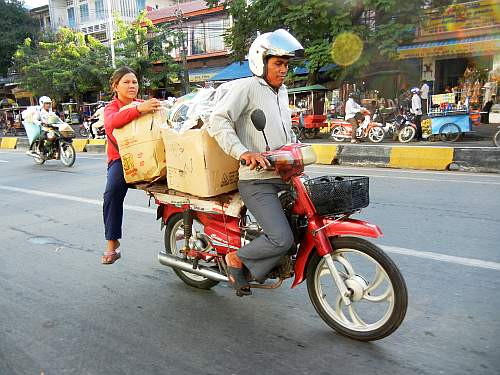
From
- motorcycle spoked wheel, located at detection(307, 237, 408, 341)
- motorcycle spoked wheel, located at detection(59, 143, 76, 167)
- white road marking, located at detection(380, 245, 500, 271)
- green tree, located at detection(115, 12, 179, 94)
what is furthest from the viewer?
green tree, located at detection(115, 12, 179, 94)

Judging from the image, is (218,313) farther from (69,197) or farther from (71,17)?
(71,17)

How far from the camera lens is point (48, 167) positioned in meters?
11.7

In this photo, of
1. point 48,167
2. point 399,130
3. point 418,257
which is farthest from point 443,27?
point 418,257

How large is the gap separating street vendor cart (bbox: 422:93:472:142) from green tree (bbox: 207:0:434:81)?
273cm

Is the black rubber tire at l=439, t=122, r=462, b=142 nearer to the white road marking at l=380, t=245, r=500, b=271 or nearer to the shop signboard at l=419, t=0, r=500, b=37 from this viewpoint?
the shop signboard at l=419, t=0, r=500, b=37

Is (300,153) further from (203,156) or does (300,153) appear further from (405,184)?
(405,184)

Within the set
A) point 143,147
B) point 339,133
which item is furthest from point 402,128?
point 143,147

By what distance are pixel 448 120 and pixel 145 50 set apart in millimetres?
19946

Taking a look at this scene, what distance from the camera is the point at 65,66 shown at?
28.5 metres

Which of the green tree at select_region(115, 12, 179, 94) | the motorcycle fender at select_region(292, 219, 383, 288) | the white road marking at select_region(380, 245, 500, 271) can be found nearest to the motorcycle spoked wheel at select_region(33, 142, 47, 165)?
the white road marking at select_region(380, 245, 500, 271)

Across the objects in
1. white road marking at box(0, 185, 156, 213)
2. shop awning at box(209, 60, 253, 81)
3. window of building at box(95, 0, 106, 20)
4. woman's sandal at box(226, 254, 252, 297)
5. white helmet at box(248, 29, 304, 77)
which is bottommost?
white road marking at box(0, 185, 156, 213)

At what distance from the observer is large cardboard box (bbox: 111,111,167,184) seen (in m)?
3.28

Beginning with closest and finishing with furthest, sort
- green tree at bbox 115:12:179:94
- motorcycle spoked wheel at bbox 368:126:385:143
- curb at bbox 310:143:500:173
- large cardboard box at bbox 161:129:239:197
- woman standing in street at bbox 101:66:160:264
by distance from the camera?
large cardboard box at bbox 161:129:239:197 → woman standing in street at bbox 101:66:160:264 → curb at bbox 310:143:500:173 → motorcycle spoked wheel at bbox 368:126:385:143 → green tree at bbox 115:12:179:94

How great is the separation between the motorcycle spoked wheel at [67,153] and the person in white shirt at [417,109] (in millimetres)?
9935
